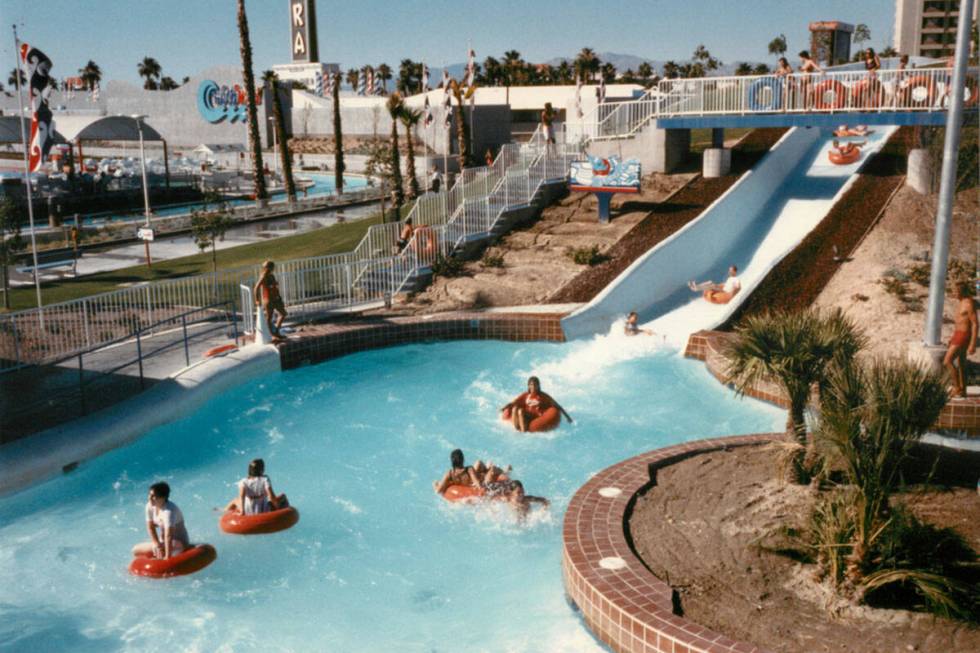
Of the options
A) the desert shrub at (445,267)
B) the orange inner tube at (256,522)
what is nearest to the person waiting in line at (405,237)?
the desert shrub at (445,267)

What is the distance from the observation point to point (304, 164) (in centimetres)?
6500

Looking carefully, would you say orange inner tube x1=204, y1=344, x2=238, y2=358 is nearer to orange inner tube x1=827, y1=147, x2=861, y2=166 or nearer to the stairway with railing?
the stairway with railing

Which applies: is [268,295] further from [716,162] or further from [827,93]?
[827,93]

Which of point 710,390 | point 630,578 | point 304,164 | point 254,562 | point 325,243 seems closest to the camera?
point 630,578

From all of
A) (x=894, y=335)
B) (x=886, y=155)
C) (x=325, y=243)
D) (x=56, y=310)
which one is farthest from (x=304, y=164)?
(x=894, y=335)

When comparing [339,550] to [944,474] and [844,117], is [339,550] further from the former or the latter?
[844,117]

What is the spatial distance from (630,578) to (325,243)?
21.2 metres

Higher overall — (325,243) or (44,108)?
(44,108)

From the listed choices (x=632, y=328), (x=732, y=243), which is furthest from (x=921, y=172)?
(x=632, y=328)

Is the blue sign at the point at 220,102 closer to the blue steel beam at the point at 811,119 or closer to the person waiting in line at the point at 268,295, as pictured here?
the blue steel beam at the point at 811,119

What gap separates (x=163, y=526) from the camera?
32.9ft

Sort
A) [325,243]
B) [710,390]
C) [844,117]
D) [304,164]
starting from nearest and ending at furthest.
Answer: [710,390], [844,117], [325,243], [304,164]

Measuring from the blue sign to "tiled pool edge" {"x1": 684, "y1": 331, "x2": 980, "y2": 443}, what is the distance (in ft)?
212

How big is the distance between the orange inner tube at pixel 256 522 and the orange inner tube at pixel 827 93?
2072 centimetres
